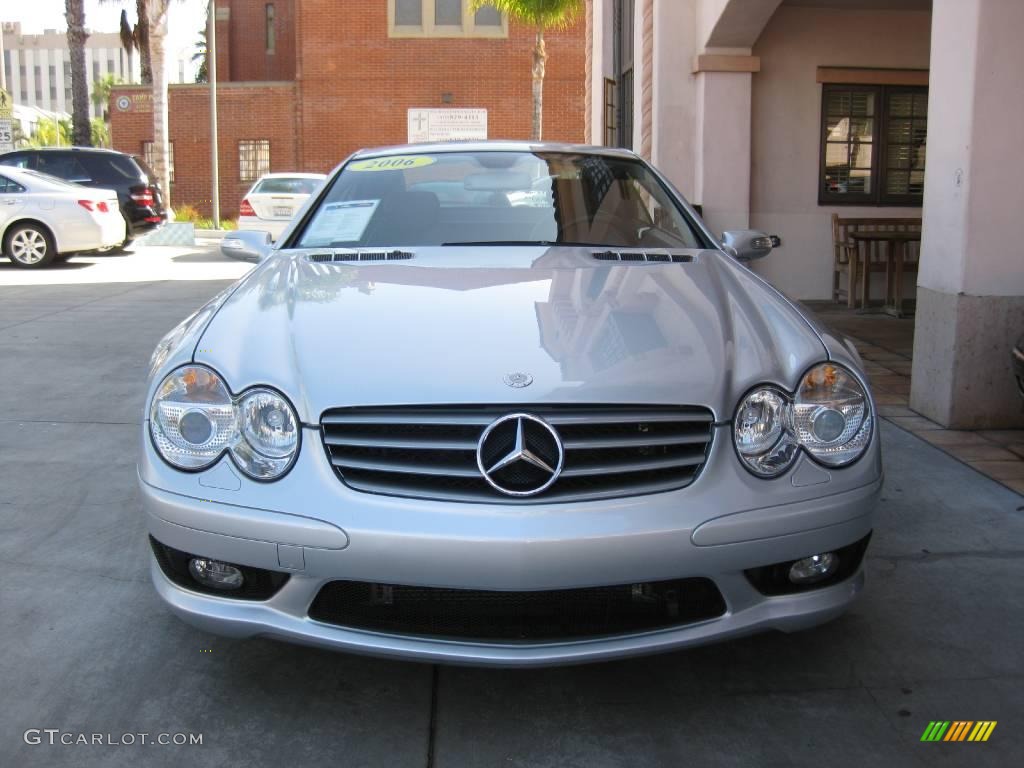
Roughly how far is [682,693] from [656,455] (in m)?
0.70

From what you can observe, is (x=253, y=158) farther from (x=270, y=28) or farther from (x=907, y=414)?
(x=907, y=414)

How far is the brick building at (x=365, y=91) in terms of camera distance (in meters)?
31.6

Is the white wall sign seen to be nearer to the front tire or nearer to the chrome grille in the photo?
the front tire

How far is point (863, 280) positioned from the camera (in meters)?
10.0

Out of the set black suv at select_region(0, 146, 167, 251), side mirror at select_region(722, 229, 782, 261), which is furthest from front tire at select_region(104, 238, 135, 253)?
side mirror at select_region(722, 229, 782, 261)

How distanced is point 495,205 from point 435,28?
96.4ft

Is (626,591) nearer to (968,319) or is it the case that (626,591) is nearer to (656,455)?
(656,455)

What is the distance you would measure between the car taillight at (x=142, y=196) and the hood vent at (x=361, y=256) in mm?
14417

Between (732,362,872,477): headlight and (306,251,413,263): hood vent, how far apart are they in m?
1.44

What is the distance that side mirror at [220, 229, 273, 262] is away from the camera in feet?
14.0

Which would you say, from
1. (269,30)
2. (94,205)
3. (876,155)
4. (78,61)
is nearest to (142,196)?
(94,205)

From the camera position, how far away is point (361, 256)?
362 cm

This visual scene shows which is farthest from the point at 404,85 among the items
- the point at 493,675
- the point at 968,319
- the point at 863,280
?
the point at 493,675

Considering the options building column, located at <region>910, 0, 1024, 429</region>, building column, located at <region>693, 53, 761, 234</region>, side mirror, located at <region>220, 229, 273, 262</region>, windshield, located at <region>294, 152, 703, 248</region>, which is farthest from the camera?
building column, located at <region>693, 53, 761, 234</region>
